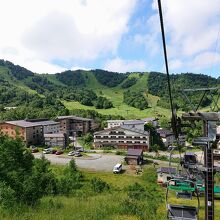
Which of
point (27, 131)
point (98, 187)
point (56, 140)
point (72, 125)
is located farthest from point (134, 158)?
point (72, 125)

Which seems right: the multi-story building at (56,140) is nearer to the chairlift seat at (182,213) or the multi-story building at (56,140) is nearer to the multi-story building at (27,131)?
the multi-story building at (27,131)

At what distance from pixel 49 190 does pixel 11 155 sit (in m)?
4.34

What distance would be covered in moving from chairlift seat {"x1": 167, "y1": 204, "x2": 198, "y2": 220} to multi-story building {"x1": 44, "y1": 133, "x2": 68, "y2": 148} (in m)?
56.2

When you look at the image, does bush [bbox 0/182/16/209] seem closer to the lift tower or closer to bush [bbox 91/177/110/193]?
the lift tower

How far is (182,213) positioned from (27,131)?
195 ft

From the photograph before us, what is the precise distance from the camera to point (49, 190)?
1980cm

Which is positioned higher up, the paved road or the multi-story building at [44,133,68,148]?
the multi-story building at [44,133,68,148]

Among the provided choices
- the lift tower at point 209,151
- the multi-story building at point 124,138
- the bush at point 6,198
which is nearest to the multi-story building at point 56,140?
the multi-story building at point 124,138

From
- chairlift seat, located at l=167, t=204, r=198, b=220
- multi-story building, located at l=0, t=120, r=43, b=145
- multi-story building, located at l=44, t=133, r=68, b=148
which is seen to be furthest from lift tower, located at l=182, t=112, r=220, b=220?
multi-story building, located at l=0, t=120, r=43, b=145

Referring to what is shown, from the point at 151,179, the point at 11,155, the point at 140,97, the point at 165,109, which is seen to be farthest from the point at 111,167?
the point at 140,97

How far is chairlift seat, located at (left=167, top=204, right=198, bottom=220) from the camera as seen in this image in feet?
19.7

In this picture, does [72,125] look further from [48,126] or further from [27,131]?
[27,131]

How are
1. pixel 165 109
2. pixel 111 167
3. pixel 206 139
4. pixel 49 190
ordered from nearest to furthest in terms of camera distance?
pixel 206 139, pixel 49 190, pixel 111 167, pixel 165 109

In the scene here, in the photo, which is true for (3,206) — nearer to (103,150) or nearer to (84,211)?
(84,211)
